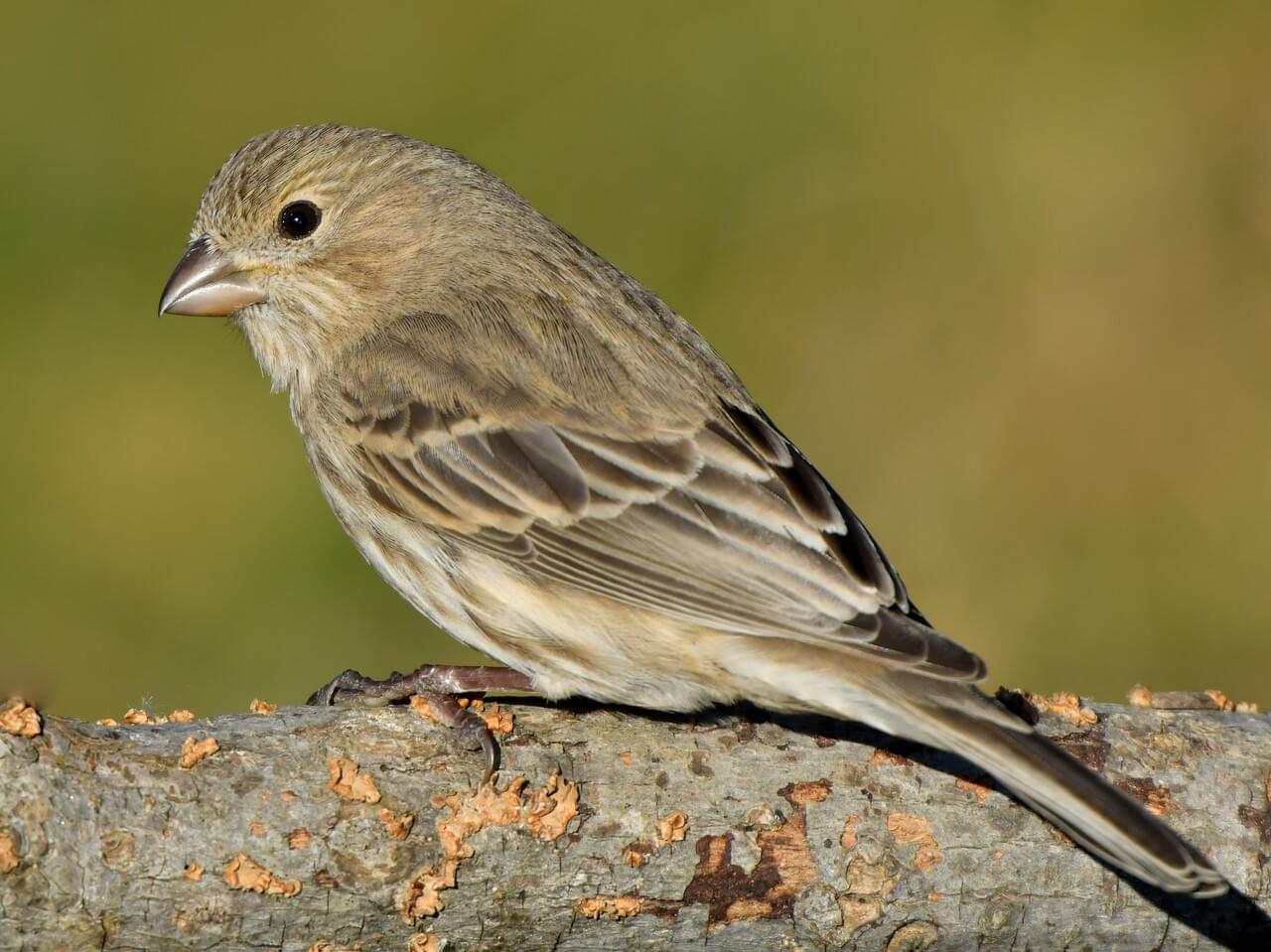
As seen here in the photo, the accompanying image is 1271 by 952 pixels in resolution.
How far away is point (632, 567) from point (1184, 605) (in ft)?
15.0

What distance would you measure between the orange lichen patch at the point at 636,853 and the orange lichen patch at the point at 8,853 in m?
1.41

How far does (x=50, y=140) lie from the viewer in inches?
364

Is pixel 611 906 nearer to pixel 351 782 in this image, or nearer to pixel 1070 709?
pixel 351 782

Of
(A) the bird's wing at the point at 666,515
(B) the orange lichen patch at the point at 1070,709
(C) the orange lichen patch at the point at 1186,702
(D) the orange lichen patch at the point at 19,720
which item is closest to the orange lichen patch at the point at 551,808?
(A) the bird's wing at the point at 666,515

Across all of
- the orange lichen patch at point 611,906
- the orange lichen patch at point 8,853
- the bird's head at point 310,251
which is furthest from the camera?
the bird's head at point 310,251

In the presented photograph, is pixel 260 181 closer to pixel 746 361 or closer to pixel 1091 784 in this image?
pixel 1091 784

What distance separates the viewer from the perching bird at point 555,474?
419cm

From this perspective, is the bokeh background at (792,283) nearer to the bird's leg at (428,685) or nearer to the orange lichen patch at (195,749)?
the bird's leg at (428,685)

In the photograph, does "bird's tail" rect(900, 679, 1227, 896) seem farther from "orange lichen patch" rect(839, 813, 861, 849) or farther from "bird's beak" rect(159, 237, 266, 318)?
"bird's beak" rect(159, 237, 266, 318)

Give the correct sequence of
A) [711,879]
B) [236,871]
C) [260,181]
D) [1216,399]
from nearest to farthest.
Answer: [236,871] → [711,879] → [260,181] → [1216,399]

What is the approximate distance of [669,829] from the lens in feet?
13.6

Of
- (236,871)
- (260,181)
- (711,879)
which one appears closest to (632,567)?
(711,879)

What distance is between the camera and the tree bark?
367 cm

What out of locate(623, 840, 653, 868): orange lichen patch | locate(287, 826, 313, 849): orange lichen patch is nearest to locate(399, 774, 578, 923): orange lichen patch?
locate(623, 840, 653, 868): orange lichen patch
